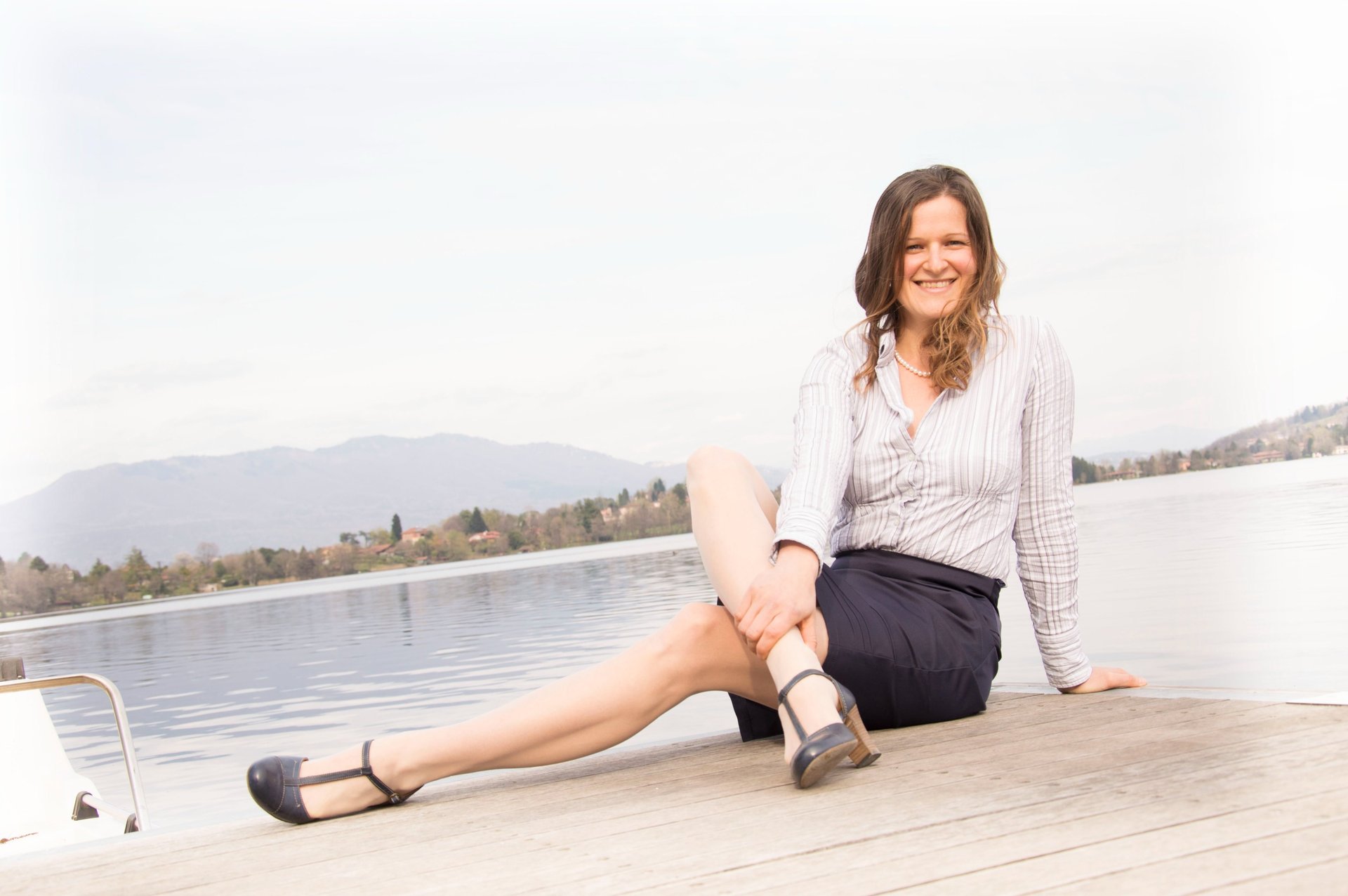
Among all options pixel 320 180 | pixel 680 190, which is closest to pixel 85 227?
pixel 320 180

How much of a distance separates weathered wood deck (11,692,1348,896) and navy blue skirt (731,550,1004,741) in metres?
0.08

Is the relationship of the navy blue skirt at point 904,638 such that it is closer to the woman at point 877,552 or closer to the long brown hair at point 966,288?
the woman at point 877,552

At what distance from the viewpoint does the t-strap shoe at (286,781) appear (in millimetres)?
1658

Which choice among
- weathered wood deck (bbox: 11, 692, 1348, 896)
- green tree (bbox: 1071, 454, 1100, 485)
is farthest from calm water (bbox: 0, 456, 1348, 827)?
green tree (bbox: 1071, 454, 1100, 485)

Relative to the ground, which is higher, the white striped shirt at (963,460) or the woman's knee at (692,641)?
the white striped shirt at (963,460)

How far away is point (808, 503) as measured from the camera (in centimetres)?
179

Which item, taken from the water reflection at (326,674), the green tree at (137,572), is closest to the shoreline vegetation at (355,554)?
the green tree at (137,572)

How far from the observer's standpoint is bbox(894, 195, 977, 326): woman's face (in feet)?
6.67

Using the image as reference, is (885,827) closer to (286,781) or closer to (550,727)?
(550,727)

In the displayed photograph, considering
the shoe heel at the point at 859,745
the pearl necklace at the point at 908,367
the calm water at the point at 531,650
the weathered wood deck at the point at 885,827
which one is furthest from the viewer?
the calm water at the point at 531,650

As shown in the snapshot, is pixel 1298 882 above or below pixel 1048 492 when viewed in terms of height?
below

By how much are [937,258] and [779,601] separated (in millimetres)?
763

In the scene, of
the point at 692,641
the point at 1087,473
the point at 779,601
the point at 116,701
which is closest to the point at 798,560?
the point at 779,601

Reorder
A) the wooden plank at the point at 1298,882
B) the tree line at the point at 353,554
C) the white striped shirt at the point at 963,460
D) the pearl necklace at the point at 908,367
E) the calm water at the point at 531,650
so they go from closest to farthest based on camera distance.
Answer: the wooden plank at the point at 1298,882 → the white striped shirt at the point at 963,460 → the pearl necklace at the point at 908,367 → the calm water at the point at 531,650 → the tree line at the point at 353,554
